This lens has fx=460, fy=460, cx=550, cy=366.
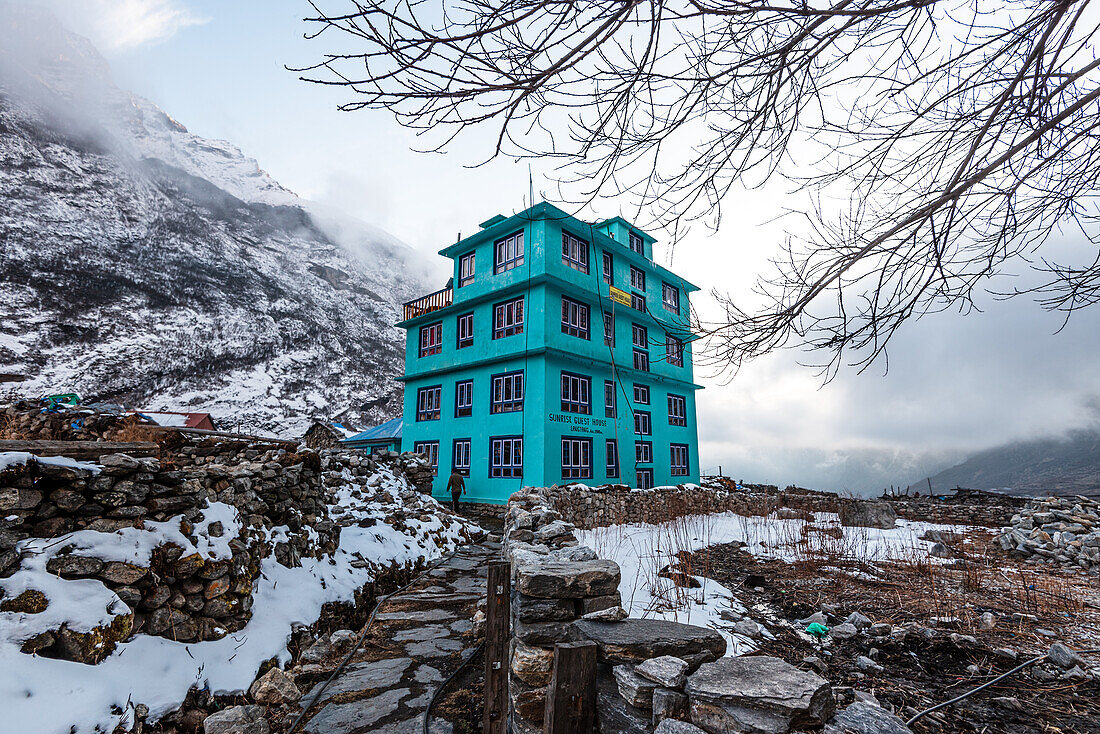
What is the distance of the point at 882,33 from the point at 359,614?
8.00 m

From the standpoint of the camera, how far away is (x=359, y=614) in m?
6.37

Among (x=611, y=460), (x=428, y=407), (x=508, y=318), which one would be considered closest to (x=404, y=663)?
(x=508, y=318)

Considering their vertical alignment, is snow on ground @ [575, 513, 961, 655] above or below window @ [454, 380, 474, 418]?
below

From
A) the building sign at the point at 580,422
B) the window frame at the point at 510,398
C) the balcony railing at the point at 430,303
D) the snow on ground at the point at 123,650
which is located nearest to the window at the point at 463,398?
the window frame at the point at 510,398

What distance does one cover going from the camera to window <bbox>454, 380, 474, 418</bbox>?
62.4 ft

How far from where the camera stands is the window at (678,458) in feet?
71.6

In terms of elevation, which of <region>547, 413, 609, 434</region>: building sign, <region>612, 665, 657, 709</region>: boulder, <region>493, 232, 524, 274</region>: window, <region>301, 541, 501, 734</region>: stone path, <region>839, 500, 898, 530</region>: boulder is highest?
<region>493, 232, 524, 274</region>: window

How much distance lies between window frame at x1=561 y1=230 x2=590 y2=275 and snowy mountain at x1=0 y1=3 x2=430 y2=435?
35.9m

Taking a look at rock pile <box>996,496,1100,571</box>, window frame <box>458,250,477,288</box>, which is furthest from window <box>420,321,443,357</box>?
rock pile <box>996,496,1100,571</box>

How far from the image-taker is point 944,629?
436 centimetres

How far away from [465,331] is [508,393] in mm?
3994

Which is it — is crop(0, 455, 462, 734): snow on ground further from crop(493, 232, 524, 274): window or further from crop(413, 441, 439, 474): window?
crop(493, 232, 524, 274): window

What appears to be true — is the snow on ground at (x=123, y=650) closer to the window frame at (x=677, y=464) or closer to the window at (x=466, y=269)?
the window at (x=466, y=269)

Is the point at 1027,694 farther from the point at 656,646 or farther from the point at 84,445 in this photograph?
the point at 84,445
